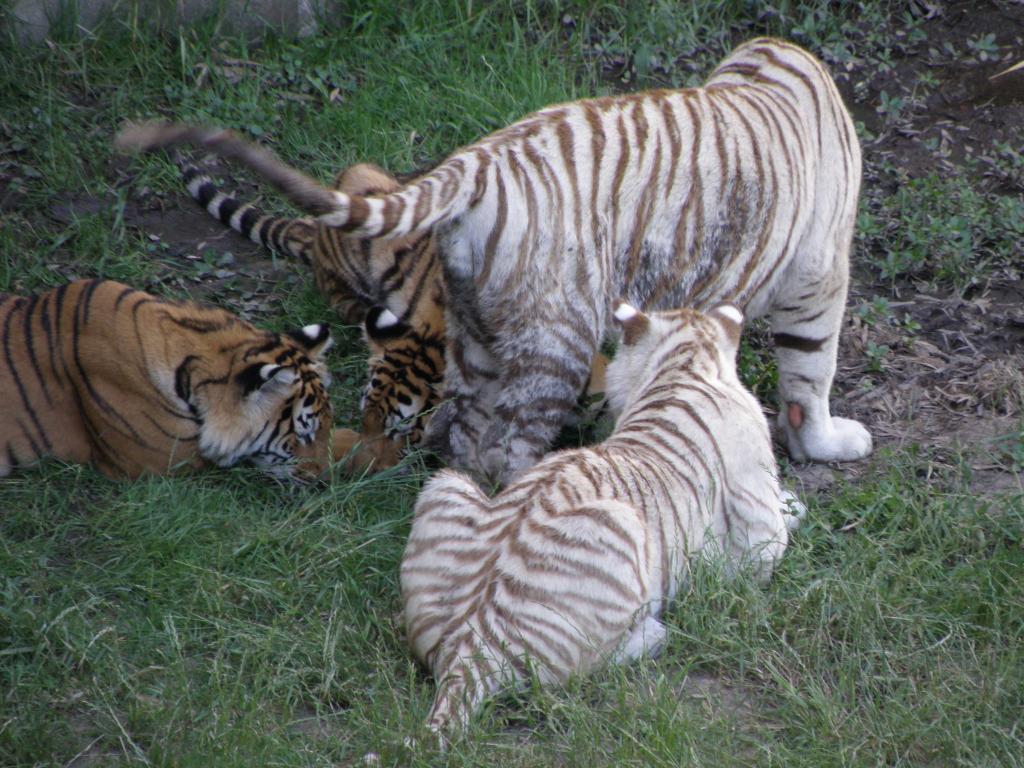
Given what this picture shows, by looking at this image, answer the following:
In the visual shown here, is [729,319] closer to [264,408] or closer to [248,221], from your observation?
[264,408]

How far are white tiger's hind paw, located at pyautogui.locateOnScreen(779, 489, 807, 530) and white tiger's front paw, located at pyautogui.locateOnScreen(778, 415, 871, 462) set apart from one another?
583 millimetres

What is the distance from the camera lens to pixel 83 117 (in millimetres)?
6414

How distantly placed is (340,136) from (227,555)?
2.78 m

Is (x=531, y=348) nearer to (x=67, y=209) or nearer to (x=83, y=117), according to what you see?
(x=67, y=209)

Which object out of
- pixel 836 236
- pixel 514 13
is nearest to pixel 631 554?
pixel 836 236

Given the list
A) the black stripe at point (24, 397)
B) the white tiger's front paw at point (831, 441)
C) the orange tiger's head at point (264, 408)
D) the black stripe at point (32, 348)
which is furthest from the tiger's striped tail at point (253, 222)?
the white tiger's front paw at point (831, 441)

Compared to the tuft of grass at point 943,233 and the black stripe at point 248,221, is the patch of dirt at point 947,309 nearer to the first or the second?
the tuft of grass at point 943,233

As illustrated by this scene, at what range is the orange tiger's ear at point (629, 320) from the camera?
13.7ft

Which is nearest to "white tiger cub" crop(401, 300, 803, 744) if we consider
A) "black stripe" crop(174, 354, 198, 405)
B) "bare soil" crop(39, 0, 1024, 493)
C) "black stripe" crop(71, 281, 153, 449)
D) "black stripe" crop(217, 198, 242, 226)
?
"bare soil" crop(39, 0, 1024, 493)

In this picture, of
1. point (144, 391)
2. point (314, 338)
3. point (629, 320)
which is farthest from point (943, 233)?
point (144, 391)

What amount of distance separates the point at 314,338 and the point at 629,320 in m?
1.42

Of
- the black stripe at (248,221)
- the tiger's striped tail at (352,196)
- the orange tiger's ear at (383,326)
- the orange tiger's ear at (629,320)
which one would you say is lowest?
the orange tiger's ear at (383,326)

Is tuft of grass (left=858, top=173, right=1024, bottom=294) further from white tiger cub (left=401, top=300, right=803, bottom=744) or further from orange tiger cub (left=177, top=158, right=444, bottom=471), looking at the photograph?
orange tiger cub (left=177, top=158, right=444, bottom=471)

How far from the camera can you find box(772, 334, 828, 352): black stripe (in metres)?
4.88
